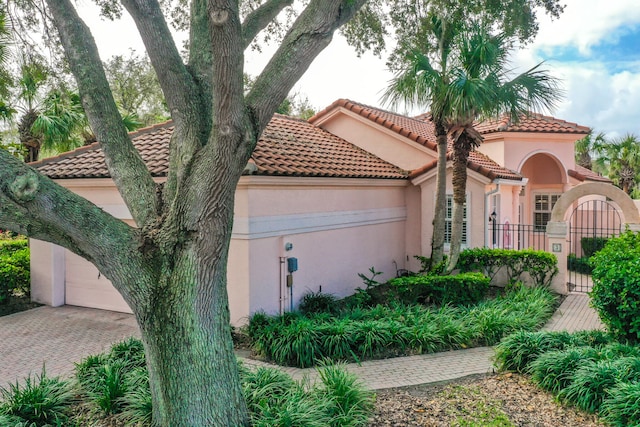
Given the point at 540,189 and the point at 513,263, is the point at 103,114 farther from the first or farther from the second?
the point at 540,189

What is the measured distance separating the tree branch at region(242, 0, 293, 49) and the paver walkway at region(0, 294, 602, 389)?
217 inches

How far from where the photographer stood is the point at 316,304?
11.4 metres

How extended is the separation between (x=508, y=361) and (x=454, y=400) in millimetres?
1708

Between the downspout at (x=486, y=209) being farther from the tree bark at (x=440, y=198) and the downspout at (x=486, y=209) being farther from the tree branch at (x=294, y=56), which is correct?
the tree branch at (x=294, y=56)

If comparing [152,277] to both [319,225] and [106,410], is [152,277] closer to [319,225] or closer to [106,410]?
[106,410]

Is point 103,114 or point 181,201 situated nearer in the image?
point 181,201

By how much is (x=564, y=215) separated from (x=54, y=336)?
13.8 m

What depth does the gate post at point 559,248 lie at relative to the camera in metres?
13.5

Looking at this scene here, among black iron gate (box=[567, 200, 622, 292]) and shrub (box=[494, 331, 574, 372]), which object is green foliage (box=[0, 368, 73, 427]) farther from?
black iron gate (box=[567, 200, 622, 292])

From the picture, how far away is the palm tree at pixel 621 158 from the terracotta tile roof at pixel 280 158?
18.7m

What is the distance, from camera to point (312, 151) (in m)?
13.8

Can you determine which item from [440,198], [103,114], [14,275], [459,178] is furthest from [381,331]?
[14,275]

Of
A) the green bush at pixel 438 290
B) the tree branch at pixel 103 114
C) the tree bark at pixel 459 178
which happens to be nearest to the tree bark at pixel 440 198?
the tree bark at pixel 459 178

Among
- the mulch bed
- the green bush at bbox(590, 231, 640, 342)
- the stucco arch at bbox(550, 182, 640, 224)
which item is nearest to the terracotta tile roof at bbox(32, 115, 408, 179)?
the mulch bed
